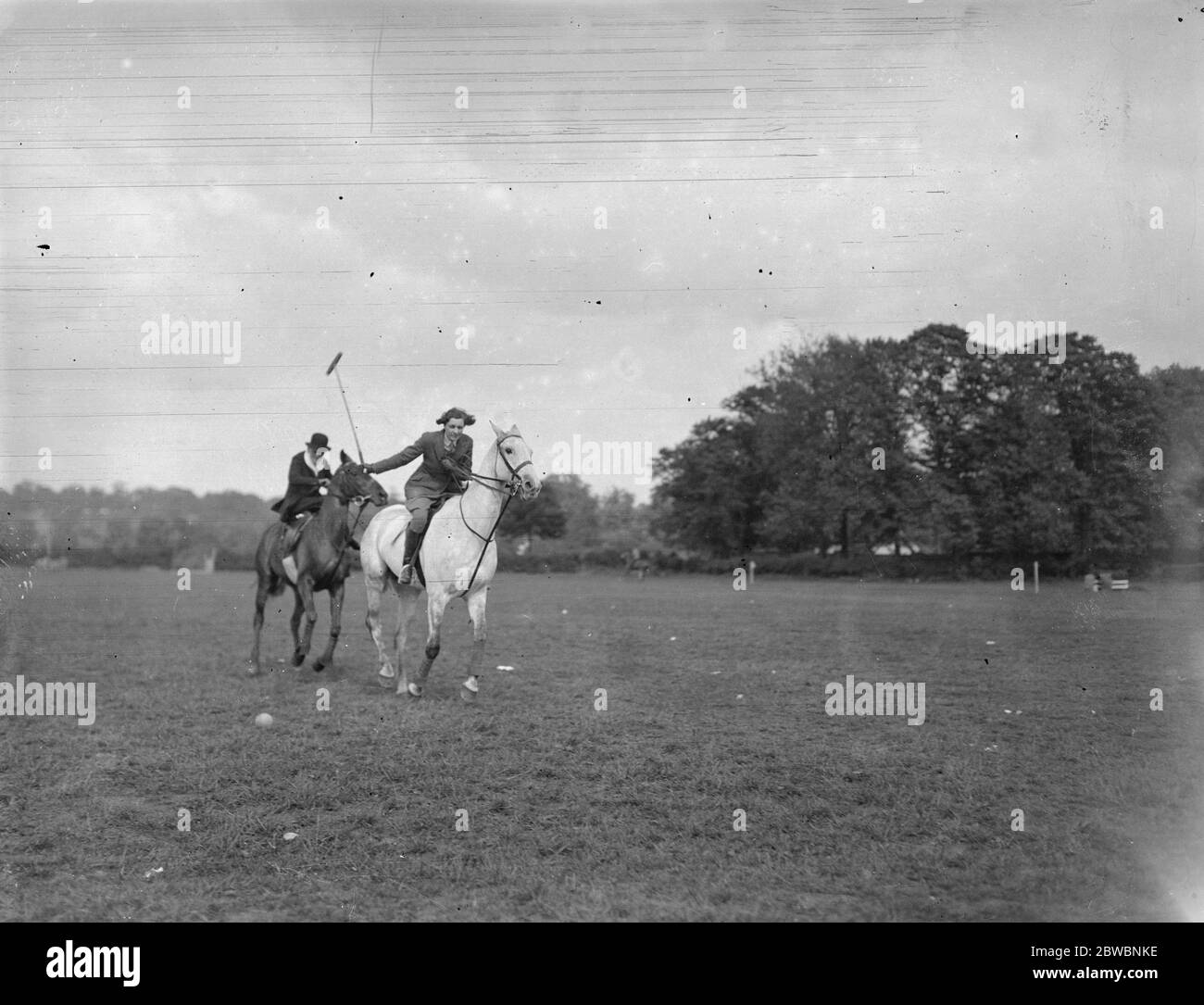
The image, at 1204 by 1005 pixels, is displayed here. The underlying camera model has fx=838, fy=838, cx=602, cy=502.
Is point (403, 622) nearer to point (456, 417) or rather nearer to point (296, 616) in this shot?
point (296, 616)

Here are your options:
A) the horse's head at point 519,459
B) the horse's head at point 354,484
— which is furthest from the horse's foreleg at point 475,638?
the horse's head at point 354,484

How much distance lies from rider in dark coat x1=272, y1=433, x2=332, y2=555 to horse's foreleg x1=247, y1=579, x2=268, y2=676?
935 mm

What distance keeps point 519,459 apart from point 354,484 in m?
1.94

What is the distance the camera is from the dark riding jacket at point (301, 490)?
822cm

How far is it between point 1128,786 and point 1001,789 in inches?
40.0

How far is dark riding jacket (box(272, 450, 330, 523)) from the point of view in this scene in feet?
27.0

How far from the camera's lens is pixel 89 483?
7.86 metres

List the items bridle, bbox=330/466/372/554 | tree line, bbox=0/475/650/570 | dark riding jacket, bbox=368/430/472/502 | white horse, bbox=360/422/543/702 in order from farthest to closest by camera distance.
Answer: bridle, bbox=330/466/372/554 < tree line, bbox=0/475/650/570 < dark riding jacket, bbox=368/430/472/502 < white horse, bbox=360/422/543/702

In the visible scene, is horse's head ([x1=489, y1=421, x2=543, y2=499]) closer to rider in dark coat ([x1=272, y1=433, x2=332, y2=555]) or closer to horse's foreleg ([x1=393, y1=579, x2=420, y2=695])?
rider in dark coat ([x1=272, y1=433, x2=332, y2=555])

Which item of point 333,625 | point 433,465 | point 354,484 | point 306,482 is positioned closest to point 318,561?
point 333,625

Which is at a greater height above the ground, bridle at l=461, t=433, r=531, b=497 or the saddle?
bridle at l=461, t=433, r=531, b=497

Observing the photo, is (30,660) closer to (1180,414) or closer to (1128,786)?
(1128,786)

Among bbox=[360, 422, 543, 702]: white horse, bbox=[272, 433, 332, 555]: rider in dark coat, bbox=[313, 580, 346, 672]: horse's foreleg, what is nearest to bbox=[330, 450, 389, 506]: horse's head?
bbox=[272, 433, 332, 555]: rider in dark coat

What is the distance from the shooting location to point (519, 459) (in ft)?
24.4
